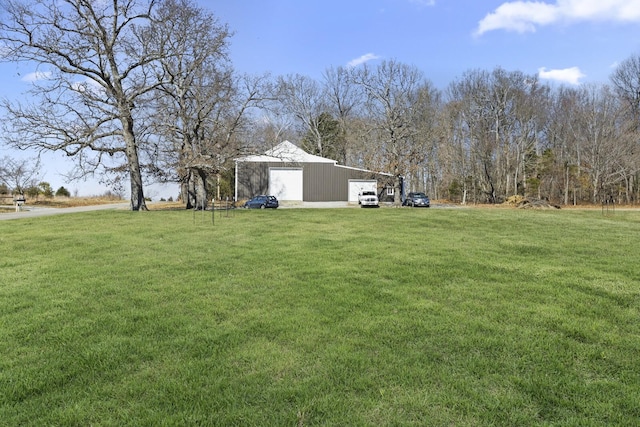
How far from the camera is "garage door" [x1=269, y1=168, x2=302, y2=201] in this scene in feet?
126

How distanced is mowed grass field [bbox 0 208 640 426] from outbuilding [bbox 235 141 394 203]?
1193 inches

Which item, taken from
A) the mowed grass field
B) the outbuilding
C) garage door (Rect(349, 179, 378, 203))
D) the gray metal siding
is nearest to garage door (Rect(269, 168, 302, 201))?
the outbuilding

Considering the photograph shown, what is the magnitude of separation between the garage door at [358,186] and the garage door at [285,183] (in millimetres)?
5255

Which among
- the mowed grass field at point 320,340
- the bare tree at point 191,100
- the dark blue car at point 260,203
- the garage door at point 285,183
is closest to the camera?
the mowed grass field at point 320,340

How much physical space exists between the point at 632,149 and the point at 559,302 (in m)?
42.6

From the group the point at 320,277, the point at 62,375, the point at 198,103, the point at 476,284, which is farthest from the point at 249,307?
the point at 198,103

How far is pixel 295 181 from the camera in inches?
1517

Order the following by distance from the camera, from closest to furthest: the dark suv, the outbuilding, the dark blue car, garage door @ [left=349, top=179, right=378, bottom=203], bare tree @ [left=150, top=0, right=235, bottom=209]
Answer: bare tree @ [left=150, top=0, right=235, bottom=209], the dark blue car, the dark suv, the outbuilding, garage door @ [left=349, top=179, right=378, bottom=203]

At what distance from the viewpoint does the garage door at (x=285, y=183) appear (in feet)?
126

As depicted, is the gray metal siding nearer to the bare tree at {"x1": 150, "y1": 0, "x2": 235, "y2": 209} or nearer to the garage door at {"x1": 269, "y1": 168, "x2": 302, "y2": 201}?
the garage door at {"x1": 269, "y1": 168, "x2": 302, "y2": 201}

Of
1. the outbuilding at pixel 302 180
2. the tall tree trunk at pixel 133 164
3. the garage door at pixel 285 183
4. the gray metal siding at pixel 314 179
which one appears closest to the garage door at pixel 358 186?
the outbuilding at pixel 302 180

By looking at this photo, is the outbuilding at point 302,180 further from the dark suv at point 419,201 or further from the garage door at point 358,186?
the dark suv at point 419,201

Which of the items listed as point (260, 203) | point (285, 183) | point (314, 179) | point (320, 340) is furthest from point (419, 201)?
point (320, 340)

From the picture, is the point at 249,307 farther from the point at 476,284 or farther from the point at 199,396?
the point at 476,284
